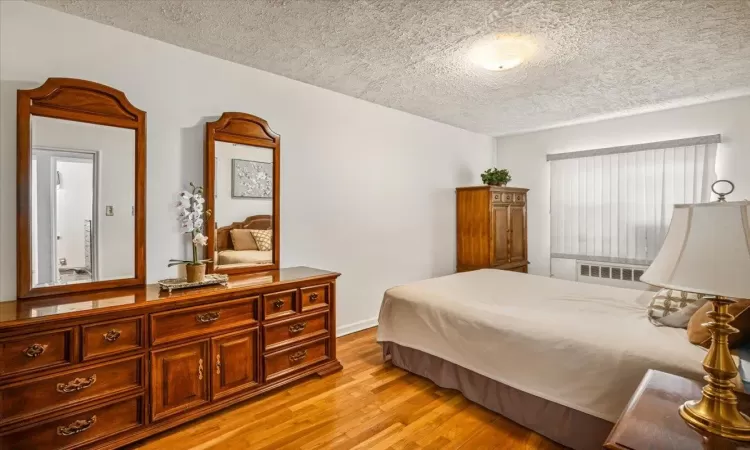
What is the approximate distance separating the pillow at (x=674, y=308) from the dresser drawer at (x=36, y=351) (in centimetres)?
316

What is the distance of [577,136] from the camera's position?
477cm

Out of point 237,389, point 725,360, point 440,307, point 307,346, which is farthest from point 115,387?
point 725,360

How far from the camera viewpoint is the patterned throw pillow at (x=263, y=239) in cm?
294

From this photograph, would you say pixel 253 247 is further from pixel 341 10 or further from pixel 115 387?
pixel 341 10

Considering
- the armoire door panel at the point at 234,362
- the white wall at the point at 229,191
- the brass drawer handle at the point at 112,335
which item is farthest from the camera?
the white wall at the point at 229,191

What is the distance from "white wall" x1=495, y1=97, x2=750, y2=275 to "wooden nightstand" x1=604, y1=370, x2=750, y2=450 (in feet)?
11.6

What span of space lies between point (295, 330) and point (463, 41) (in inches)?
92.9

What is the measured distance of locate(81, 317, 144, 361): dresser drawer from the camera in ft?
5.89

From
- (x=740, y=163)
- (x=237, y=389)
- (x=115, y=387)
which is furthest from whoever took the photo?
(x=740, y=163)

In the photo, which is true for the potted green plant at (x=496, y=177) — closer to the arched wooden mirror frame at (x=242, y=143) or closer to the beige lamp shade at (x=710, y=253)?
the arched wooden mirror frame at (x=242, y=143)

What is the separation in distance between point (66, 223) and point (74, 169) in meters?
0.33

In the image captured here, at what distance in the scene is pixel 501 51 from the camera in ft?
8.38

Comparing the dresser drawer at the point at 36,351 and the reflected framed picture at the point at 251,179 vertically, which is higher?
the reflected framed picture at the point at 251,179

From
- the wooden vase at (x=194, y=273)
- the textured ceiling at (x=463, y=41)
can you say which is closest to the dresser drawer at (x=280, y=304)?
the wooden vase at (x=194, y=273)
